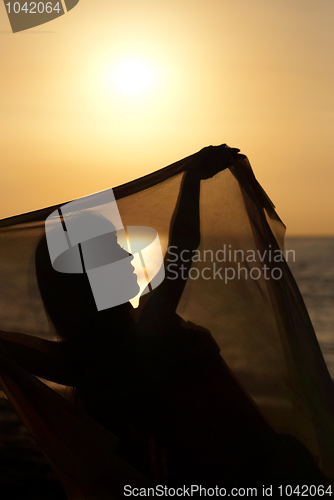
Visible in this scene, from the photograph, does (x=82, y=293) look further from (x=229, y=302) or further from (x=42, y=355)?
(x=229, y=302)

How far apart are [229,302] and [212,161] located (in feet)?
2.17

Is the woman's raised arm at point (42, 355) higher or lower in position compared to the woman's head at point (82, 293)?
lower

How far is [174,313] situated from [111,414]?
0.45 meters

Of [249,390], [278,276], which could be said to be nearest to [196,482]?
[249,390]

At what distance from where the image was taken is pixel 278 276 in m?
1.62

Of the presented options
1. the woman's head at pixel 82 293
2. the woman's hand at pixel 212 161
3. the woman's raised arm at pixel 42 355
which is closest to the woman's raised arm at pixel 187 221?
the woman's hand at pixel 212 161

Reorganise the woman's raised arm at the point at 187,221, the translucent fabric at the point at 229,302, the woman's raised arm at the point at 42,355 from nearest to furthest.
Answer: the woman's raised arm at the point at 42,355, the translucent fabric at the point at 229,302, the woman's raised arm at the point at 187,221

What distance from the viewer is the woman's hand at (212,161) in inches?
68.6

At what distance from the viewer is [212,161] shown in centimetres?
175

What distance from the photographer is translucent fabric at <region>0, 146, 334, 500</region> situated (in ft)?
4.84

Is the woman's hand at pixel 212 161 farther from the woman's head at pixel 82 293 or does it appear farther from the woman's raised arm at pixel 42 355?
the woman's raised arm at pixel 42 355

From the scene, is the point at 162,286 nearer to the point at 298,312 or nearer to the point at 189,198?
the point at 189,198

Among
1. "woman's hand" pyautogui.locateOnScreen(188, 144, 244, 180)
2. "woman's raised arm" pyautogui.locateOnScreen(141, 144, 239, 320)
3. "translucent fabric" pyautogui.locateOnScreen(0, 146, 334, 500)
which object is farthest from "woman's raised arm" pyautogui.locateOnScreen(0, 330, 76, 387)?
"woman's hand" pyautogui.locateOnScreen(188, 144, 244, 180)

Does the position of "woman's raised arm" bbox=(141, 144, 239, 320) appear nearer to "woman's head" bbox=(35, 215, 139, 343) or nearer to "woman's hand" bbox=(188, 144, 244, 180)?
"woman's hand" bbox=(188, 144, 244, 180)
